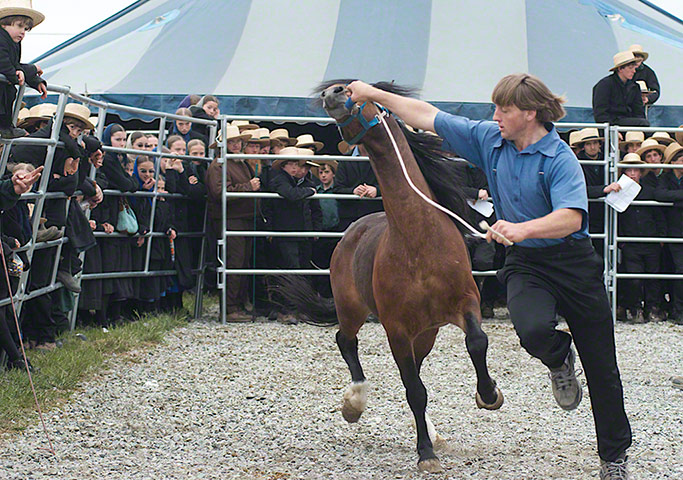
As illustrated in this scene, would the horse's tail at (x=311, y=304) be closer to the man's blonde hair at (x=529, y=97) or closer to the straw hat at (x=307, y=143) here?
the man's blonde hair at (x=529, y=97)

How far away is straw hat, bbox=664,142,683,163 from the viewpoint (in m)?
9.85

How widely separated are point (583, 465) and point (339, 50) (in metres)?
9.70

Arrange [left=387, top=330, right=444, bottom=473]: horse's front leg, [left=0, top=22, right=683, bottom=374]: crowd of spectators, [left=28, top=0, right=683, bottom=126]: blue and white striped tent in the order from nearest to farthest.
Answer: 1. [left=387, top=330, right=444, bottom=473]: horse's front leg
2. [left=0, top=22, right=683, bottom=374]: crowd of spectators
3. [left=28, top=0, right=683, bottom=126]: blue and white striped tent

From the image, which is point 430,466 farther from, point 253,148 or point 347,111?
point 253,148

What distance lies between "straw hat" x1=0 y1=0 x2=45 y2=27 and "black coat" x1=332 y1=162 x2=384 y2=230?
15.4ft

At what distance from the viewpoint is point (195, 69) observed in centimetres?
1299

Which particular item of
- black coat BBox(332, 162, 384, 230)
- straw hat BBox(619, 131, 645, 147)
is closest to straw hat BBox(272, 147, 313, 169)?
black coat BBox(332, 162, 384, 230)

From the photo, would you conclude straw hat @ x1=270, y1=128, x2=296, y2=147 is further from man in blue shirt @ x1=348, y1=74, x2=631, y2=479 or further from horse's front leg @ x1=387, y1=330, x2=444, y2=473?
man in blue shirt @ x1=348, y1=74, x2=631, y2=479

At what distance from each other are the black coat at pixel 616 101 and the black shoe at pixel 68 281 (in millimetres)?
6485

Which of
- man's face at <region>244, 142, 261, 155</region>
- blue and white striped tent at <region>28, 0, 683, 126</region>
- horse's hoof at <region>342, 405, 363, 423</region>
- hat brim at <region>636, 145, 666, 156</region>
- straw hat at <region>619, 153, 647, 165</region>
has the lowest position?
horse's hoof at <region>342, 405, 363, 423</region>

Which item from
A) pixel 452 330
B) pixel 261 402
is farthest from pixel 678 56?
pixel 261 402

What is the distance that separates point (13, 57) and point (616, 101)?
7374 millimetres

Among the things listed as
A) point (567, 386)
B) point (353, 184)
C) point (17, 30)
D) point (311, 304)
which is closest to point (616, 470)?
point (567, 386)

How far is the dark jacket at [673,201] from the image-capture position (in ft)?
32.2
